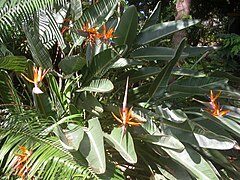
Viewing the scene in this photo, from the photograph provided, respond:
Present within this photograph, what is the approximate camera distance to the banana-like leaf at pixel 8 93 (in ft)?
5.33

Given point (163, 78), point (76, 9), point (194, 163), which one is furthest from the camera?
point (76, 9)

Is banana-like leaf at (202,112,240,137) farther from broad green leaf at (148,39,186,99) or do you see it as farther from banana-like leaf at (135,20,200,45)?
banana-like leaf at (135,20,200,45)

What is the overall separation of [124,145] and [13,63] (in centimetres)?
62

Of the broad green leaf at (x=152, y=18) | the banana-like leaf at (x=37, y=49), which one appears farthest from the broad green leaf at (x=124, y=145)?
the broad green leaf at (x=152, y=18)

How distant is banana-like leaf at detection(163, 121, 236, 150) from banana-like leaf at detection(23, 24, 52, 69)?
2.11 ft

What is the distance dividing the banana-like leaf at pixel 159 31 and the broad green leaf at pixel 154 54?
6cm

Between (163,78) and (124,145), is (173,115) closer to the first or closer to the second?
(163,78)

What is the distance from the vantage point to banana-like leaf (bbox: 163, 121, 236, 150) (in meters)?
1.46

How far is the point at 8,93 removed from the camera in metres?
1.70

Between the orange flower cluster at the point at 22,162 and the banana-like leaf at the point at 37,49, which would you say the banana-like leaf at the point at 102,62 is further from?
the orange flower cluster at the point at 22,162

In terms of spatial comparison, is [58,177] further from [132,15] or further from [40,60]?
[132,15]

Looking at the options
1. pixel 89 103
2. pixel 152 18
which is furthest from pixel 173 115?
pixel 152 18

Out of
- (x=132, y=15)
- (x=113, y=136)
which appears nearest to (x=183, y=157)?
(x=113, y=136)

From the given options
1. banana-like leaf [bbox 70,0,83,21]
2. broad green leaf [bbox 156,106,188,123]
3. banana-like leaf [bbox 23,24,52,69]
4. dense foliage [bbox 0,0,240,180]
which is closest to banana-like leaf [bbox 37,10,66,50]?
dense foliage [bbox 0,0,240,180]
